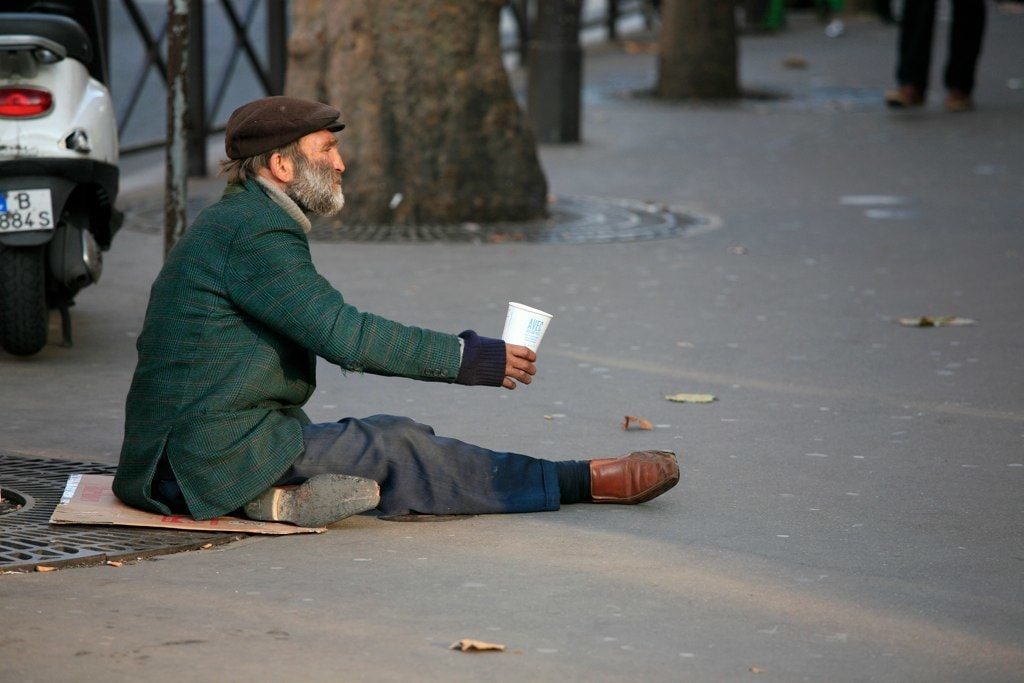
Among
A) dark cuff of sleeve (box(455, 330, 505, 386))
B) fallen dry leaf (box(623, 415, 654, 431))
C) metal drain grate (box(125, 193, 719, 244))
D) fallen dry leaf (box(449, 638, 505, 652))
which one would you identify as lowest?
metal drain grate (box(125, 193, 719, 244))

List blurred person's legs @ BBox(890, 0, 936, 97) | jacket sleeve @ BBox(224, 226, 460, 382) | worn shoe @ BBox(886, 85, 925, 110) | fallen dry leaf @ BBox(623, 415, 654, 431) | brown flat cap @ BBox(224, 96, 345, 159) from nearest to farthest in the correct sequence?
jacket sleeve @ BBox(224, 226, 460, 382), brown flat cap @ BBox(224, 96, 345, 159), fallen dry leaf @ BBox(623, 415, 654, 431), blurred person's legs @ BBox(890, 0, 936, 97), worn shoe @ BBox(886, 85, 925, 110)

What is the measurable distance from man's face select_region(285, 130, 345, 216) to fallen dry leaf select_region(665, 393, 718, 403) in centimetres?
210

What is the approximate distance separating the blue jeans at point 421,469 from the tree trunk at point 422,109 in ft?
20.3

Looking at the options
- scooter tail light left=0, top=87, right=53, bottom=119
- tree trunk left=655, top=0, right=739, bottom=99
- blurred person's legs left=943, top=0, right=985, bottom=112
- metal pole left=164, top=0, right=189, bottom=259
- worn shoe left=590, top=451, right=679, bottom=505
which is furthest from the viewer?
tree trunk left=655, top=0, right=739, bottom=99

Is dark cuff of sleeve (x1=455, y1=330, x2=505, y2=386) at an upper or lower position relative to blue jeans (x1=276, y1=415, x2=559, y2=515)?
upper

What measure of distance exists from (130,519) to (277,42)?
35.5 feet

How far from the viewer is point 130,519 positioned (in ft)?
15.2

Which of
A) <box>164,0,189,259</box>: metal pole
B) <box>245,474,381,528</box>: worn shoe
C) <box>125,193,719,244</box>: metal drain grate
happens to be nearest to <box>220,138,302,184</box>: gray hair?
<box>245,474,381,528</box>: worn shoe

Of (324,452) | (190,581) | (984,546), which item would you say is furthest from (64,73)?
(984,546)

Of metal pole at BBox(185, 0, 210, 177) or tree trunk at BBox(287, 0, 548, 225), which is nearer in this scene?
tree trunk at BBox(287, 0, 548, 225)

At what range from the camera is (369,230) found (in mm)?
10797

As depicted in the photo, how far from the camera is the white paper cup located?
4.58 meters

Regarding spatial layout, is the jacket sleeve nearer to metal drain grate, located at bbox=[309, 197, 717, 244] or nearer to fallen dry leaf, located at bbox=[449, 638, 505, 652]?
fallen dry leaf, located at bbox=[449, 638, 505, 652]

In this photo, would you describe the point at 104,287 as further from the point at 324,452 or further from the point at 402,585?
the point at 402,585
